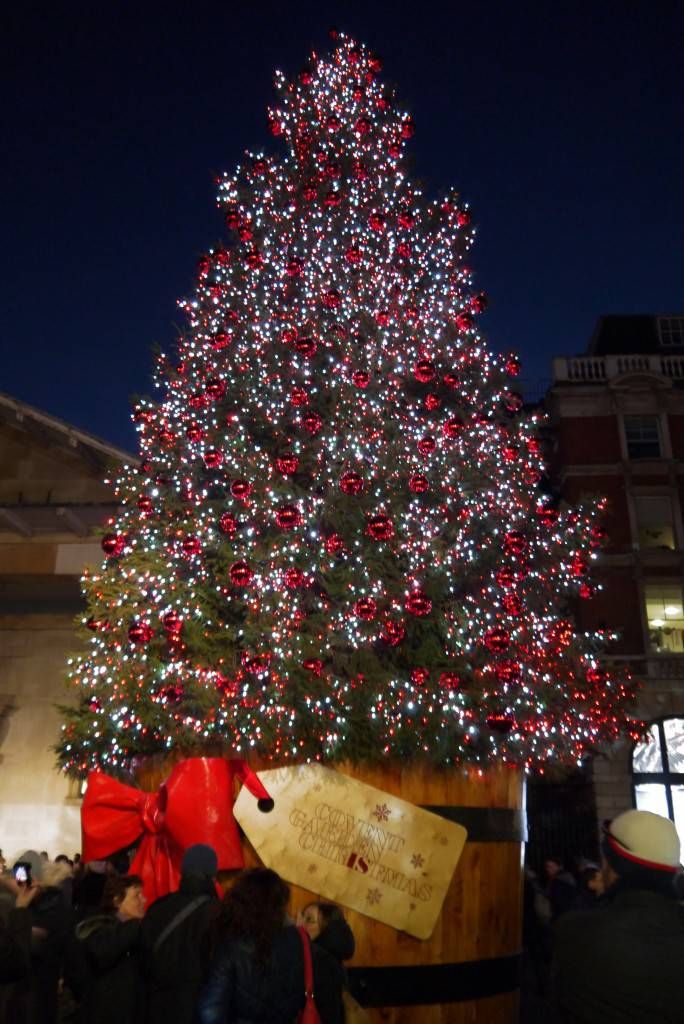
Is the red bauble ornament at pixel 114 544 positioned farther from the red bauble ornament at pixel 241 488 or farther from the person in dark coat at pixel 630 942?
the person in dark coat at pixel 630 942

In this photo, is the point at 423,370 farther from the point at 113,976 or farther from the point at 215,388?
the point at 113,976

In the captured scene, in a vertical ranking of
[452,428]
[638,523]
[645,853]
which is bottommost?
[645,853]

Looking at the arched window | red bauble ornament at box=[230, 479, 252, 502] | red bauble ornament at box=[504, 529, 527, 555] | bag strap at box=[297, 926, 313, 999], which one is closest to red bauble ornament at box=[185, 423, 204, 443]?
red bauble ornament at box=[230, 479, 252, 502]

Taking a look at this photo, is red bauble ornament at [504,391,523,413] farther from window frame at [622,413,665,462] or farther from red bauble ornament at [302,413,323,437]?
window frame at [622,413,665,462]

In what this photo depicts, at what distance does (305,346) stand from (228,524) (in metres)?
2.18

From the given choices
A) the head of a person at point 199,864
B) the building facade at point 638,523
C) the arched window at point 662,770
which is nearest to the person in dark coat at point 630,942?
the head of a person at point 199,864

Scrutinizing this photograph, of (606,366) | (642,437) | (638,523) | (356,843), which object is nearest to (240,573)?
(356,843)

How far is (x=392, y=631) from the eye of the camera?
630cm

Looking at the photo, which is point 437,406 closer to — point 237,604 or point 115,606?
point 237,604

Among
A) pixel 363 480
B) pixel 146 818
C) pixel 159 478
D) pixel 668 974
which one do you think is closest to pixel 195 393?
pixel 159 478

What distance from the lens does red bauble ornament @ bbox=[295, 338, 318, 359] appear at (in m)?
7.91

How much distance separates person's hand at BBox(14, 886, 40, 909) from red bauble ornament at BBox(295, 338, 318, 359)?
531 cm

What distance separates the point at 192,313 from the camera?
9.06 metres

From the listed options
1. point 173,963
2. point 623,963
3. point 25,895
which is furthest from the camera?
point 25,895
